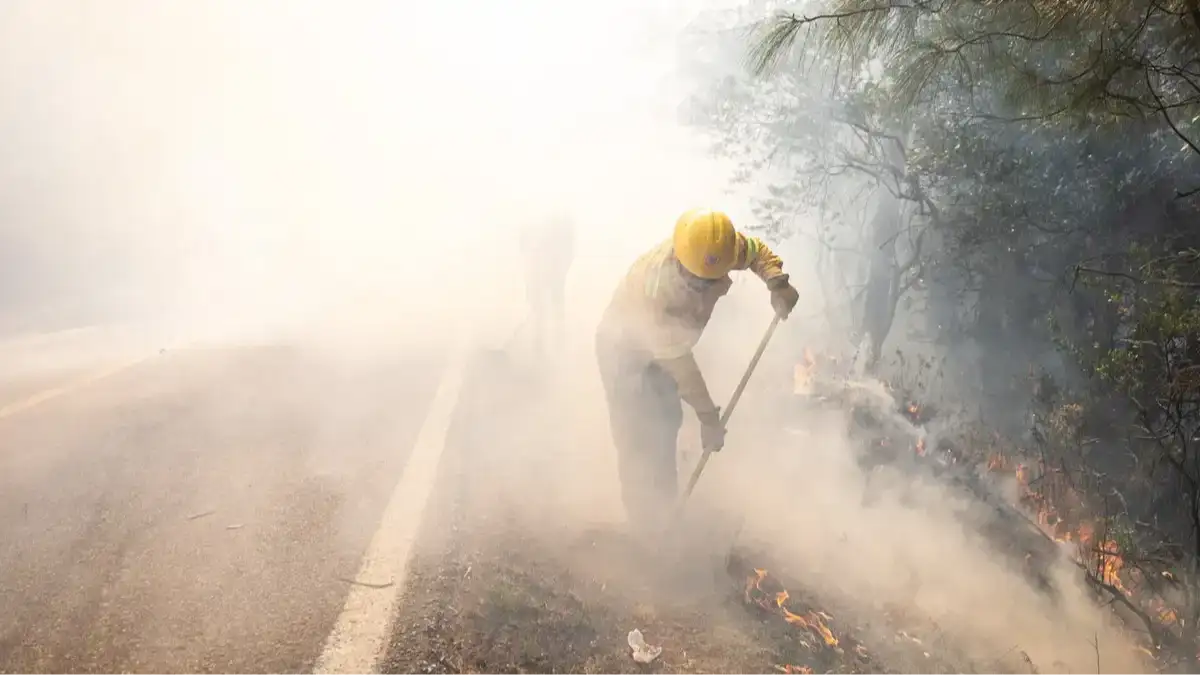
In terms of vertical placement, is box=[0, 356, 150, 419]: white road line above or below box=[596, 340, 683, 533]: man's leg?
below

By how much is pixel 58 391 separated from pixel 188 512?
2.83 metres

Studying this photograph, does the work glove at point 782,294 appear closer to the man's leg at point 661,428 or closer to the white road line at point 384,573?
the man's leg at point 661,428

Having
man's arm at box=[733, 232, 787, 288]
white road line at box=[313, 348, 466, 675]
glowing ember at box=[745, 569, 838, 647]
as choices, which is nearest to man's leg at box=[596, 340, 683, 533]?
glowing ember at box=[745, 569, 838, 647]

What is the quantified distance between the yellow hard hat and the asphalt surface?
83.2 inches

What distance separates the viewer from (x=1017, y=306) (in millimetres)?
5707

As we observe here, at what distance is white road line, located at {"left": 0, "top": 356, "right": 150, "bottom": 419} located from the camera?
4949 millimetres

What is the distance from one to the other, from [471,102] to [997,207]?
19.9 meters

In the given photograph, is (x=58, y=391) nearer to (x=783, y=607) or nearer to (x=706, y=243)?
(x=706, y=243)

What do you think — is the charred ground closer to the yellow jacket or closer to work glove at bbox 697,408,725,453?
work glove at bbox 697,408,725,453

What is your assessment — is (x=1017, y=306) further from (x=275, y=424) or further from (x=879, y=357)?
(x=275, y=424)

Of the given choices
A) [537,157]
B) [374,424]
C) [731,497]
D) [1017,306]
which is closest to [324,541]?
[374,424]

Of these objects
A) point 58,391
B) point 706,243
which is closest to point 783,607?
point 706,243

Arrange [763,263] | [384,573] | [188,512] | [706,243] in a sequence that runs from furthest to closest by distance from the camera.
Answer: [763,263]
[706,243]
[188,512]
[384,573]

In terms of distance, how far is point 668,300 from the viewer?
13.3ft
